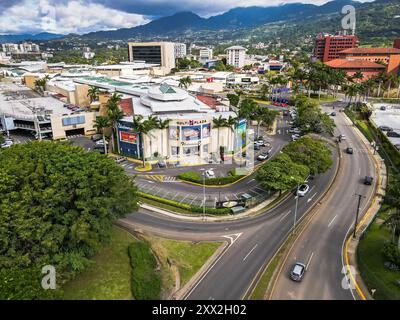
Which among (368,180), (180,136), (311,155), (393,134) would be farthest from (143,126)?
(393,134)

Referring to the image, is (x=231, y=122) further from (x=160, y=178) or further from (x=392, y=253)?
(x=392, y=253)

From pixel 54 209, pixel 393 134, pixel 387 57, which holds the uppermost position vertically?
pixel 387 57

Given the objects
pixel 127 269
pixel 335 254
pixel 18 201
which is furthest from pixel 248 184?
pixel 18 201

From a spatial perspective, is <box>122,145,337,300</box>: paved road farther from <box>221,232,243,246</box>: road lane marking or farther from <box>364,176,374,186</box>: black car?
<box>364,176,374,186</box>: black car

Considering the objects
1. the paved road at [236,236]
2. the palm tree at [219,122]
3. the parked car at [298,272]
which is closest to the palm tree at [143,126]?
the palm tree at [219,122]

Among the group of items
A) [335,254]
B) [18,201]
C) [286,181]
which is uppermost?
[18,201]

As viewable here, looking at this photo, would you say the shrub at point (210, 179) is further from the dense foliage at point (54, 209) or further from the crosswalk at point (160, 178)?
the dense foliage at point (54, 209)

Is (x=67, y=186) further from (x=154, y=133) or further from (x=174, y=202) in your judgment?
(x=154, y=133)
